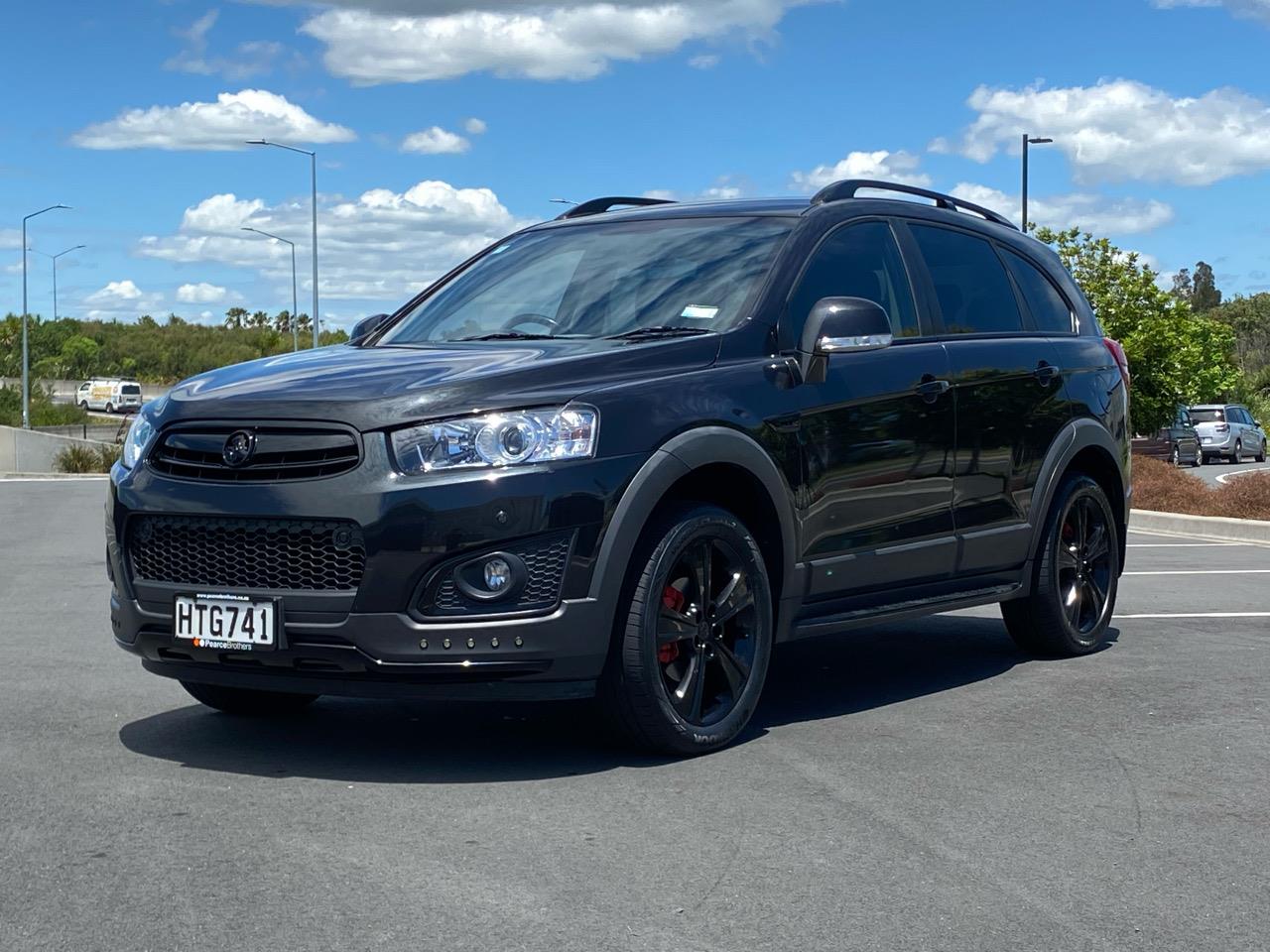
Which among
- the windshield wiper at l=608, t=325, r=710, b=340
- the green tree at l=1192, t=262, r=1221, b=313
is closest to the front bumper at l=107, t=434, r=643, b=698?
the windshield wiper at l=608, t=325, r=710, b=340

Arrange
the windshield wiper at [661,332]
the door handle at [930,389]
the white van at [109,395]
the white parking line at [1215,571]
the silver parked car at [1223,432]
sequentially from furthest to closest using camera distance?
1. the white van at [109,395]
2. the silver parked car at [1223,432]
3. the white parking line at [1215,571]
4. the door handle at [930,389]
5. the windshield wiper at [661,332]

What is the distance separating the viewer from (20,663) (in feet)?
26.5

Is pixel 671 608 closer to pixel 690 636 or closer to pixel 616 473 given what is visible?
pixel 690 636

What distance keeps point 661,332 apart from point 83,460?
3715 cm

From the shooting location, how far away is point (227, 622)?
218 inches

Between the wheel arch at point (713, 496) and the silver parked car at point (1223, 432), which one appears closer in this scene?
the wheel arch at point (713, 496)

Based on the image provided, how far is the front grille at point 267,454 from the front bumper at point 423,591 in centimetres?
5

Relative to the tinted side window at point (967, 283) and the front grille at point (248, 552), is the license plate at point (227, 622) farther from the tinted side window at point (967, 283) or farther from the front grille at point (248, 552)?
the tinted side window at point (967, 283)

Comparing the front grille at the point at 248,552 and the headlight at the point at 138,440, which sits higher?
the headlight at the point at 138,440

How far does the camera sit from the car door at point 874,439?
650 cm

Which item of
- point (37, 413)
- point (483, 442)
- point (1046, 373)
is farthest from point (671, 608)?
point (37, 413)

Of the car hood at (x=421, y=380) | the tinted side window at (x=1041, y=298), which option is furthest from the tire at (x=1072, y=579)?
the car hood at (x=421, y=380)

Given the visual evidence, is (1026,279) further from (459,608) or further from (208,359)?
(208,359)

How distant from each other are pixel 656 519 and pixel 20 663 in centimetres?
370
